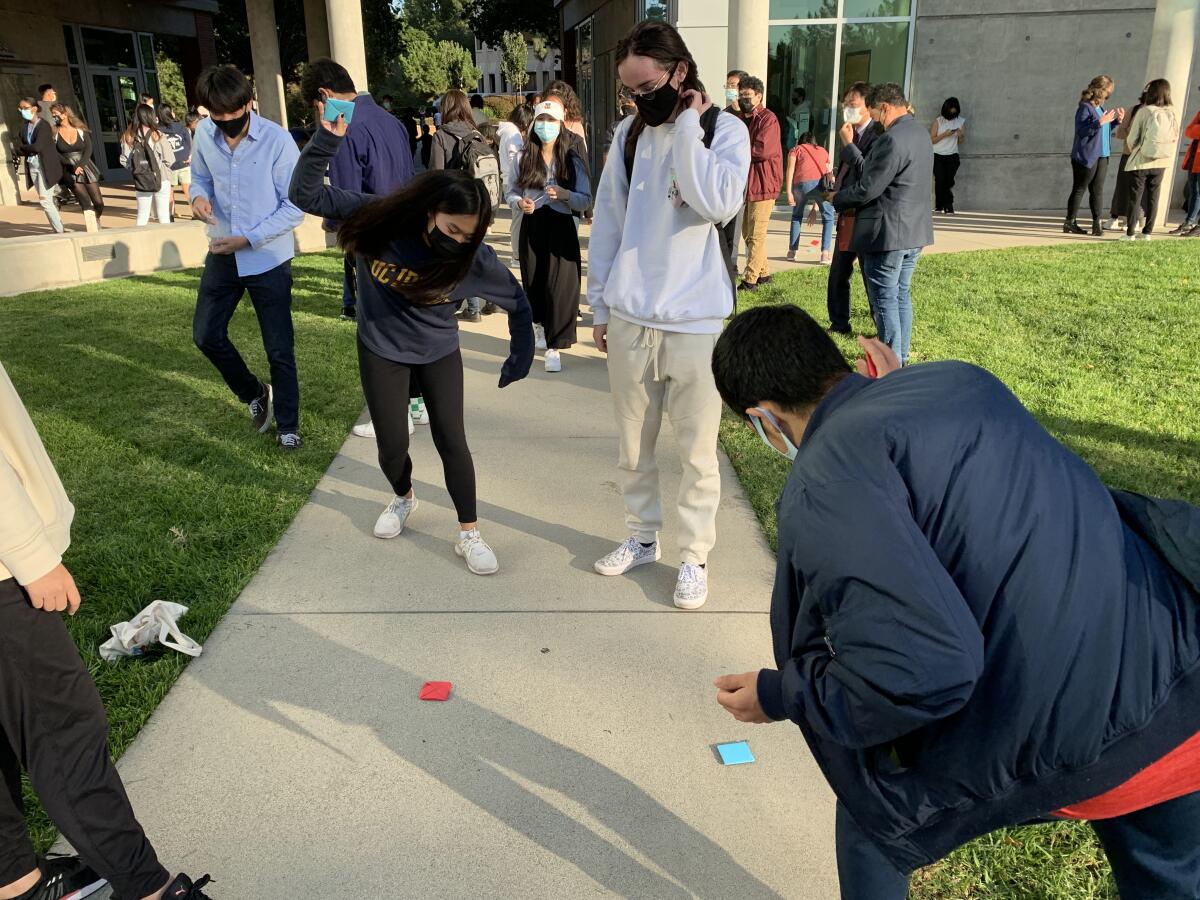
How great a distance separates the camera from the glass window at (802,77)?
15625mm

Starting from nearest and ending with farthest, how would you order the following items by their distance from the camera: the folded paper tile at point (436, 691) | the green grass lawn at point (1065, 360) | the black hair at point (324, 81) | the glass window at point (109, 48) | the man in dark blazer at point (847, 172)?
the green grass lawn at point (1065, 360), the folded paper tile at point (436, 691), the black hair at point (324, 81), the man in dark blazer at point (847, 172), the glass window at point (109, 48)

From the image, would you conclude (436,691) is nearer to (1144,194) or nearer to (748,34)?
(748,34)

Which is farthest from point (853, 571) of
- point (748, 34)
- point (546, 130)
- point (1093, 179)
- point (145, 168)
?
point (145, 168)

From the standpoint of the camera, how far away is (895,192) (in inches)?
237

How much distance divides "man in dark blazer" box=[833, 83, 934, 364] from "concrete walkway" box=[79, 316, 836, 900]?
2644mm

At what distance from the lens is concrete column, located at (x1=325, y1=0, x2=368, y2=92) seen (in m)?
13.1

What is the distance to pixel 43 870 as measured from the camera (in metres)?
2.28

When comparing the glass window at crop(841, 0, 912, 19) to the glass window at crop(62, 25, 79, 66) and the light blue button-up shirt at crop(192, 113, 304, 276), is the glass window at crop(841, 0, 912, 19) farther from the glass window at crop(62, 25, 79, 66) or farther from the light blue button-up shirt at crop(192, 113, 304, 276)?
the glass window at crop(62, 25, 79, 66)

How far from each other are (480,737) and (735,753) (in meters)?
0.81

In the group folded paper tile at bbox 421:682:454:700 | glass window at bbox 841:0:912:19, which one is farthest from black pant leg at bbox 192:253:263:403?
glass window at bbox 841:0:912:19

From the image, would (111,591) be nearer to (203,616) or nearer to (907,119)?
(203,616)

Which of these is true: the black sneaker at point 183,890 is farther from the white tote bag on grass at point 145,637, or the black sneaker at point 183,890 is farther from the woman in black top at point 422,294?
the woman in black top at point 422,294

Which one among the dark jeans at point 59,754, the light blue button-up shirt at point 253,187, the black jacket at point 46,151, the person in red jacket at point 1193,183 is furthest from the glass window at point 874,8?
the dark jeans at point 59,754

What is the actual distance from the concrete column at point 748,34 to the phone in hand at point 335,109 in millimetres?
7046
